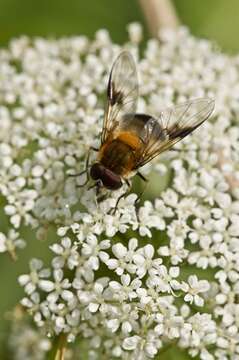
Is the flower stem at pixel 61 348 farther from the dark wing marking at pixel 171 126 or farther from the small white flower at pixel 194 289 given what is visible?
the dark wing marking at pixel 171 126

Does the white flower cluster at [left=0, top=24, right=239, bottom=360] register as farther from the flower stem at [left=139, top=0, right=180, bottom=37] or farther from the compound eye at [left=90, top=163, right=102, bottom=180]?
the flower stem at [left=139, top=0, right=180, bottom=37]

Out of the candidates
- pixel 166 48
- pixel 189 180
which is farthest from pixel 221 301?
pixel 166 48

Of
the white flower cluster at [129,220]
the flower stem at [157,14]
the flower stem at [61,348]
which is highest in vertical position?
the flower stem at [157,14]

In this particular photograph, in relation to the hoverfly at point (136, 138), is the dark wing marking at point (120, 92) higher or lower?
higher

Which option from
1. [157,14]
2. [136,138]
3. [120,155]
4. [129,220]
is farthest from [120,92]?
[157,14]

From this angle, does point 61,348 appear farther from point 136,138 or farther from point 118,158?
point 136,138

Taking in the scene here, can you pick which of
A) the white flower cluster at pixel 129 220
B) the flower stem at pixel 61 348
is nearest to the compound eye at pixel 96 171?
the white flower cluster at pixel 129 220

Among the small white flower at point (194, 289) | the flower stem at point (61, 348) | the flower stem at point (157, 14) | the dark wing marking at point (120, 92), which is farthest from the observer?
the flower stem at point (157, 14)
